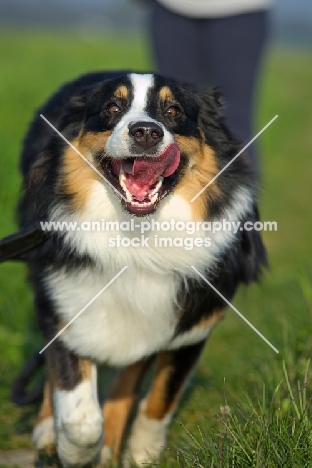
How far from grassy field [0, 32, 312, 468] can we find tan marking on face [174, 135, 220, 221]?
0.31m

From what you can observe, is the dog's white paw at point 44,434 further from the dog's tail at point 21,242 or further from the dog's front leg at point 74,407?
the dog's tail at point 21,242

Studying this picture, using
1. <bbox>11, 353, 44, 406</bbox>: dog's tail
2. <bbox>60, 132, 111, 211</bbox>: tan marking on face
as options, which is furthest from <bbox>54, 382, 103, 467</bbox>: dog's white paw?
<bbox>60, 132, 111, 211</bbox>: tan marking on face

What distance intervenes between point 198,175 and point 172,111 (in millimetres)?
271

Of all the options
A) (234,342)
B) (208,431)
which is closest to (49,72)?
(234,342)

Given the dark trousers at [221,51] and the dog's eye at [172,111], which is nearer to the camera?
the dog's eye at [172,111]

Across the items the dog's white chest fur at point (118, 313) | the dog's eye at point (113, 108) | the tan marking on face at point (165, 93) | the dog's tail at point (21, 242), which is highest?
the tan marking on face at point (165, 93)

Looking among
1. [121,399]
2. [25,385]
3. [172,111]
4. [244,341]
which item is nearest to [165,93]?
[172,111]

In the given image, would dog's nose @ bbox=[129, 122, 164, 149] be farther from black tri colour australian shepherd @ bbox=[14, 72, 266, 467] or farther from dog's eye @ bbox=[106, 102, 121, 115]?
dog's eye @ bbox=[106, 102, 121, 115]

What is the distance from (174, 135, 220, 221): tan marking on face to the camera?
321 cm

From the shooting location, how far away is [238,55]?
4316 millimetres

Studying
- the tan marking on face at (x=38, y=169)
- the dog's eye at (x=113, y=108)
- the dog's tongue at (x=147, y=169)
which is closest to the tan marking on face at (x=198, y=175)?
the dog's tongue at (x=147, y=169)

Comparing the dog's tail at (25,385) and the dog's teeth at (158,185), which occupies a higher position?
the dog's teeth at (158,185)

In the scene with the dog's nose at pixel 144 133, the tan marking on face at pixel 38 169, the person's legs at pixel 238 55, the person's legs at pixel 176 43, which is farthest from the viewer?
the person's legs at pixel 176 43

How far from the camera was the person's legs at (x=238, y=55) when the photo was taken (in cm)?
428
